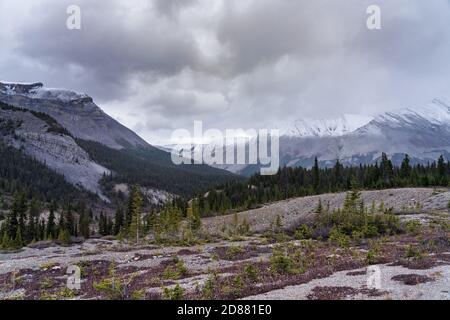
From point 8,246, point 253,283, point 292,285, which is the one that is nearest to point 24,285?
point 253,283

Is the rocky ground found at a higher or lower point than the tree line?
lower

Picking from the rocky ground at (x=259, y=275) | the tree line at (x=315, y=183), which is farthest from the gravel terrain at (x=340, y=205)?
the rocky ground at (x=259, y=275)

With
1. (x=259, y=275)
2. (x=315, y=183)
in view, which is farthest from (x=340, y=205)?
(x=259, y=275)

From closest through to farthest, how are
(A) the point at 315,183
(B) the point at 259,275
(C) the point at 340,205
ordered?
1. (B) the point at 259,275
2. (C) the point at 340,205
3. (A) the point at 315,183

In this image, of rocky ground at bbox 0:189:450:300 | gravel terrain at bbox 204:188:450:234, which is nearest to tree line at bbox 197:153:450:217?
gravel terrain at bbox 204:188:450:234

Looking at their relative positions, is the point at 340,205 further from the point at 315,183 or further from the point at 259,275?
the point at 259,275

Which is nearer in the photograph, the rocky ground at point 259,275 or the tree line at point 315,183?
the rocky ground at point 259,275

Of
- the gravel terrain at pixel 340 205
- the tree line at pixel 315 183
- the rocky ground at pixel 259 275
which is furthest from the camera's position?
the tree line at pixel 315 183

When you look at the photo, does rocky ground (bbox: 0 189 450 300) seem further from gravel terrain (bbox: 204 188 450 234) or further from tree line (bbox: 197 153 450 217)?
tree line (bbox: 197 153 450 217)

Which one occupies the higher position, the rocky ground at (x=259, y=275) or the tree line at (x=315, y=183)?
the tree line at (x=315, y=183)

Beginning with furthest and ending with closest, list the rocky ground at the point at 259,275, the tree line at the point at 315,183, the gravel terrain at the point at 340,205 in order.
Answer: the tree line at the point at 315,183 → the gravel terrain at the point at 340,205 → the rocky ground at the point at 259,275

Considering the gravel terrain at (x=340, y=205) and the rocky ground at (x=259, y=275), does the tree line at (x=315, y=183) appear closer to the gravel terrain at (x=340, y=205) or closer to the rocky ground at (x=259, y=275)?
the gravel terrain at (x=340, y=205)

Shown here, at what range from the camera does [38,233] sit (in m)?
93.0
